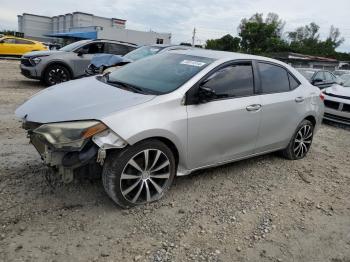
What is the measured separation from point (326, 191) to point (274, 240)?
1.67 m

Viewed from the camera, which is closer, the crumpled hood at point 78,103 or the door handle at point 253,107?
the crumpled hood at point 78,103

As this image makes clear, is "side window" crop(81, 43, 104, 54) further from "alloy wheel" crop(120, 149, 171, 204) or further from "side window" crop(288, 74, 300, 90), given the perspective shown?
"alloy wheel" crop(120, 149, 171, 204)

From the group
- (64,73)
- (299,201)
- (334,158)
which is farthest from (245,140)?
(64,73)

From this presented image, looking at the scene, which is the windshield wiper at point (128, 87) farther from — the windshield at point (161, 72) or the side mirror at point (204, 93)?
the side mirror at point (204, 93)

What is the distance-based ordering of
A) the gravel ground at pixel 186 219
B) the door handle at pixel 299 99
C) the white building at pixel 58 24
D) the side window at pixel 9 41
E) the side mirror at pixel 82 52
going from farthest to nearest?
the white building at pixel 58 24 → the side window at pixel 9 41 → the side mirror at pixel 82 52 → the door handle at pixel 299 99 → the gravel ground at pixel 186 219

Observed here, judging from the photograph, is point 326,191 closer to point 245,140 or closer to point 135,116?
point 245,140

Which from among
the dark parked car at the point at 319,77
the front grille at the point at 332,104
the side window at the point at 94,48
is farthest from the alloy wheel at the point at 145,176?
the dark parked car at the point at 319,77

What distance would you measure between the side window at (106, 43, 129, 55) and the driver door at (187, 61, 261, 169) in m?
8.45

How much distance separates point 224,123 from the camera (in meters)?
4.20

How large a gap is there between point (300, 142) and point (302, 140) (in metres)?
0.06

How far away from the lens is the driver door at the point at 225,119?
13.1 ft

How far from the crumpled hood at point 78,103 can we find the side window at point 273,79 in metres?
1.84

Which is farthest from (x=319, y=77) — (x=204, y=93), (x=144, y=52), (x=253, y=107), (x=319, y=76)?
(x=204, y=93)

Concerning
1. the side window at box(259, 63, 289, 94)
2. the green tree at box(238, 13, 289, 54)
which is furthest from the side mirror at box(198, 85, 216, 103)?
the green tree at box(238, 13, 289, 54)
